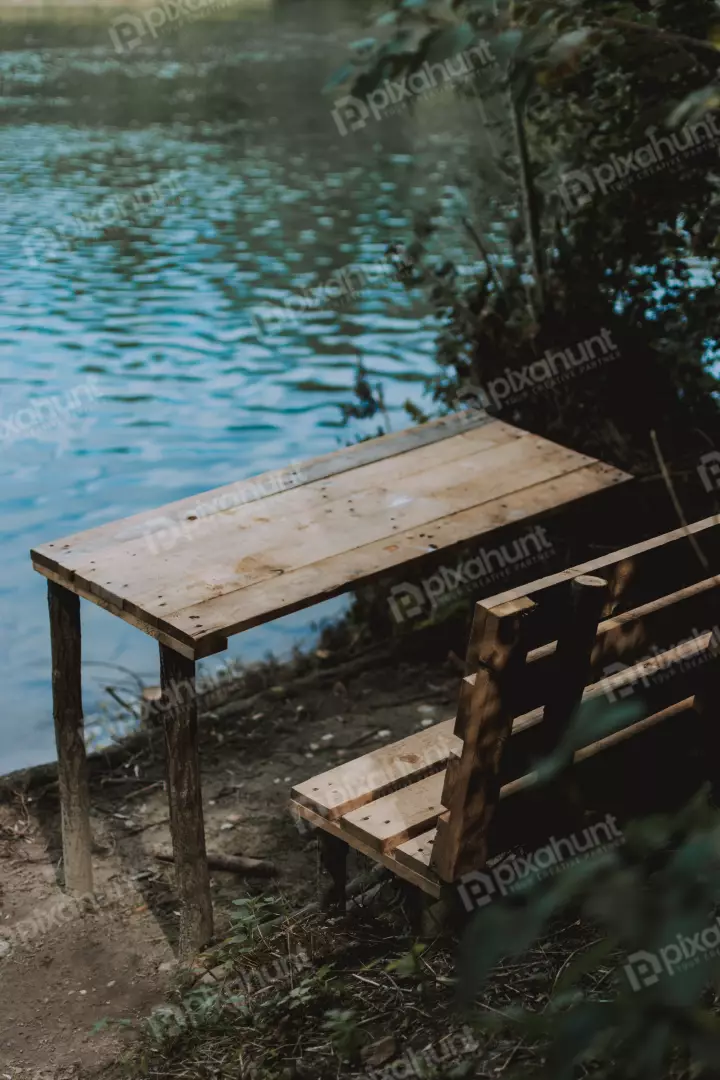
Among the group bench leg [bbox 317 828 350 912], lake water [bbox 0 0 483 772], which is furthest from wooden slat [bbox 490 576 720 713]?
lake water [bbox 0 0 483 772]

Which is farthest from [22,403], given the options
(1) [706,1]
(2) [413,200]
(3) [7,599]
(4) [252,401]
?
(2) [413,200]

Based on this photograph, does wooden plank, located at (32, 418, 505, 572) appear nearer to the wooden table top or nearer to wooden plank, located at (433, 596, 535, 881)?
the wooden table top

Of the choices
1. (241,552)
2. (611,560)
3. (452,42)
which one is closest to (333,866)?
(241,552)

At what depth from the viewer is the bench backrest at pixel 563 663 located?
2162 mm

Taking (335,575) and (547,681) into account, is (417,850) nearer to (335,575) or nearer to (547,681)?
(547,681)

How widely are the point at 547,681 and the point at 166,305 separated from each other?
7147 mm

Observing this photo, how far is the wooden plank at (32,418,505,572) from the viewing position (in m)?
3.29

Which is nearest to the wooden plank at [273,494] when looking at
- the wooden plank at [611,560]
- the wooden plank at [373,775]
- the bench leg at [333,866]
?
the wooden plank at [373,775]

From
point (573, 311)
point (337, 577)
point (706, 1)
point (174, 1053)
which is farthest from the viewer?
point (573, 311)

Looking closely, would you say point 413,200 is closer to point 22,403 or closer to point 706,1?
point 22,403

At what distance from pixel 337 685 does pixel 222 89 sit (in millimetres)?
13087

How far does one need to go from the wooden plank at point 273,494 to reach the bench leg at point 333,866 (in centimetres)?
82

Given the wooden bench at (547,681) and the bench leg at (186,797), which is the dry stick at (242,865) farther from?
the wooden bench at (547,681)

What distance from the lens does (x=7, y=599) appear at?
222 inches
